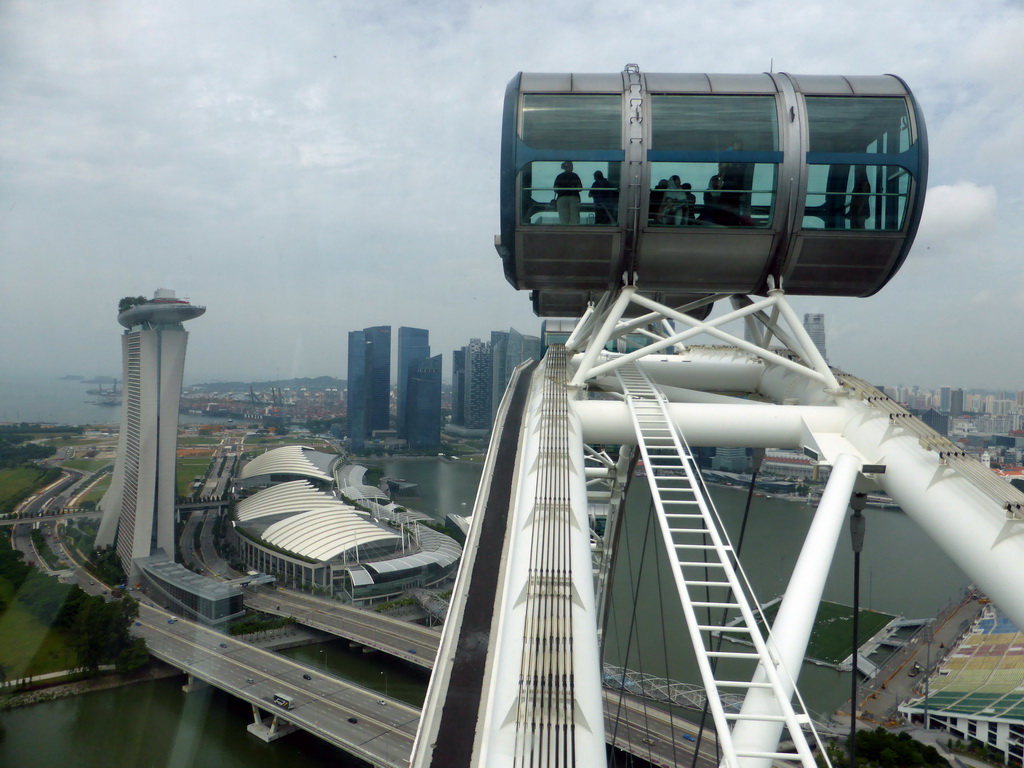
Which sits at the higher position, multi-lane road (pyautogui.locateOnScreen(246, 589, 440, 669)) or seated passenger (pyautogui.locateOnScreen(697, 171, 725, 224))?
seated passenger (pyautogui.locateOnScreen(697, 171, 725, 224))

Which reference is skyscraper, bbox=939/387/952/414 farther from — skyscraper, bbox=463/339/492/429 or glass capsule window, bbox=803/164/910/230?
glass capsule window, bbox=803/164/910/230

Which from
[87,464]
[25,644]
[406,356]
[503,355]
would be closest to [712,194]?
[25,644]

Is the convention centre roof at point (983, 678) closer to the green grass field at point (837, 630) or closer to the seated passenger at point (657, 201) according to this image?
the green grass field at point (837, 630)

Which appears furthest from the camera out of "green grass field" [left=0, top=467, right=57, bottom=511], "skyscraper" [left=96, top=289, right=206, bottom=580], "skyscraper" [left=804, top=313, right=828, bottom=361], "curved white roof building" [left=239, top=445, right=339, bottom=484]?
"curved white roof building" [left=239, top=445, right=339, bottom=484]

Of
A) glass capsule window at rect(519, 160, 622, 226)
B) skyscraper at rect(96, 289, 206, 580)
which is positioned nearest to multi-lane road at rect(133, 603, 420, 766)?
skyscraper at rect(96, 289, 206, 580)

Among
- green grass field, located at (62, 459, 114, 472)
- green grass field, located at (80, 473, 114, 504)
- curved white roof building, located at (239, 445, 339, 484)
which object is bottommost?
curved white roof building, located at (239, 445, 339, 484)

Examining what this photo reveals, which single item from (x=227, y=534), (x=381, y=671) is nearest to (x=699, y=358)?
(x=381, y=671)

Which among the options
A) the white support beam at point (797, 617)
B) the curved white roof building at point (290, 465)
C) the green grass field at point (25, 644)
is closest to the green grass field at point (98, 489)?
the green grass field at point (25, 644)
